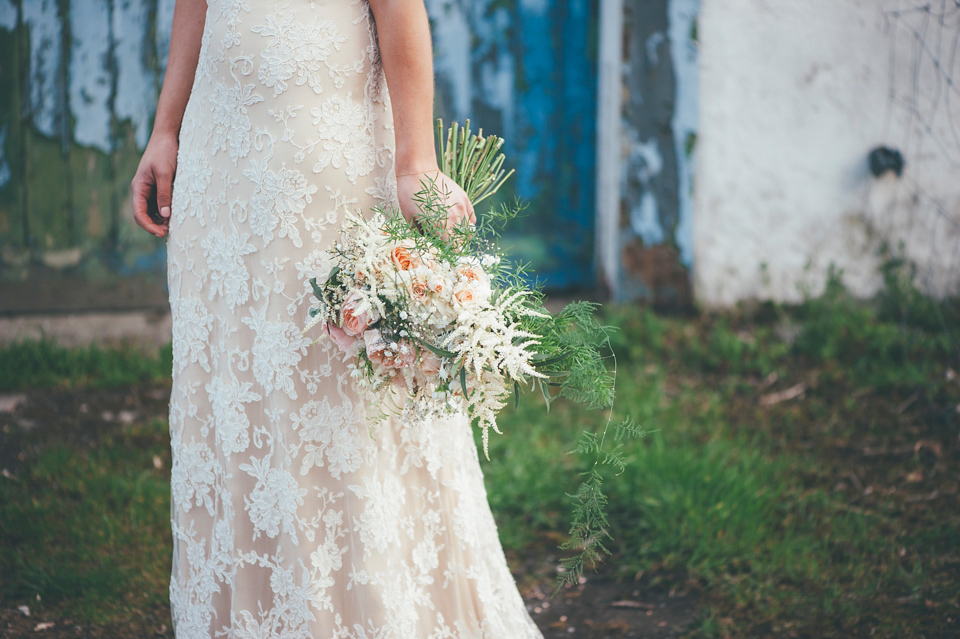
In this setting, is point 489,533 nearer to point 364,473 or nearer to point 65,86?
point 364,473

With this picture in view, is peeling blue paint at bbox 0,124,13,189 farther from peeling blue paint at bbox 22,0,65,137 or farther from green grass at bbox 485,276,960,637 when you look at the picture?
green grass at bbox 485,276,960,637

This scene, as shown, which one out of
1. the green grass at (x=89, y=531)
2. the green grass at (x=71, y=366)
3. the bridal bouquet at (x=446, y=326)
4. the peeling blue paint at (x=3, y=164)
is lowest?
the green grass at (x=89, y=531)

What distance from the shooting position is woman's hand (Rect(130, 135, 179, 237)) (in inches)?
63.2

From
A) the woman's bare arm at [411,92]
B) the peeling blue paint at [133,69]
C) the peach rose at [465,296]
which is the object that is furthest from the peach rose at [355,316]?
the peeling blue paint at [133,69]

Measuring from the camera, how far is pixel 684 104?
12.2ft

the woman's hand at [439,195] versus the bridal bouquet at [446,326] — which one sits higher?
the woman's hand at [439,195]

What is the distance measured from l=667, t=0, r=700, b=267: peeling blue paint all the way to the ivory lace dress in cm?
259

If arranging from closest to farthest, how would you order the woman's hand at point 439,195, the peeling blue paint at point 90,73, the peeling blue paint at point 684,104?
the woman's hand at point 439,195 → the peeling blue paint at point 90,73 → the peeling blue paint at point 684,104

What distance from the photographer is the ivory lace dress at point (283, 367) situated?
4.63 feet

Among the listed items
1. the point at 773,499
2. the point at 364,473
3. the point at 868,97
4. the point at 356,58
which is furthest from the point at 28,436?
the point at 868,97

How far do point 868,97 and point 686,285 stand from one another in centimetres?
129

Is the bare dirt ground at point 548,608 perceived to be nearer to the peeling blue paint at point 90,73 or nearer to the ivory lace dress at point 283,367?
the ivory lace dress at point 283,367

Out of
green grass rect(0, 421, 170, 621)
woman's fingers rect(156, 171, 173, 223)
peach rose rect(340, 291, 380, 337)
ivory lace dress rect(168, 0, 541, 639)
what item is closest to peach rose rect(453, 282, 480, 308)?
peach rose rect(340, 291, 380, 337)

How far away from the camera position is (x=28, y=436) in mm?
2744
